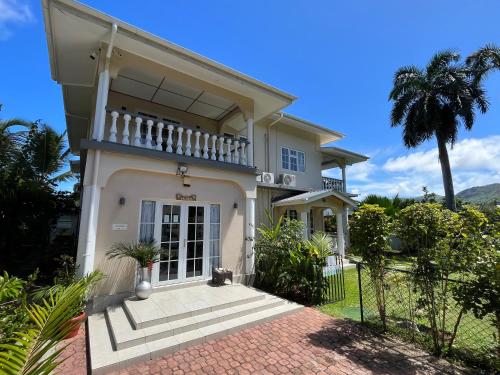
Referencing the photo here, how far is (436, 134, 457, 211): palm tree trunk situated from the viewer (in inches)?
687

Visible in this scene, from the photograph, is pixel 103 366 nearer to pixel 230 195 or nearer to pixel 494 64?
pixel 230 195

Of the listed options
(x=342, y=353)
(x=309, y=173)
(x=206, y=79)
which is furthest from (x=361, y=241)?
(x=309, y=173)

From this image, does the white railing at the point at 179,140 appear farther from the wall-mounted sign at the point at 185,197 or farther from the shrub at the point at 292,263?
the shrub at the point at 292,263

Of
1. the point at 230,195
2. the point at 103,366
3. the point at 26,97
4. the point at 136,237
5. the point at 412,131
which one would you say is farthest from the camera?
the point at 412,131

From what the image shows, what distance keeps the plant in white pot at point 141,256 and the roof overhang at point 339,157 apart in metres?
13.3

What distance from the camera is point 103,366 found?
13.2 feet

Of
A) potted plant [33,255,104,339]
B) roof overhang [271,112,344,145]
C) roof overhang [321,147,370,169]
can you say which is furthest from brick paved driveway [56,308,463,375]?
roof overhang [321,147,370,169]

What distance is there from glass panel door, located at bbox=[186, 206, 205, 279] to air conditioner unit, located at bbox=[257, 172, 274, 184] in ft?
17.0

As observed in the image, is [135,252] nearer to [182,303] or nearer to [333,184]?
[182,303]

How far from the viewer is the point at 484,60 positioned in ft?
56.4

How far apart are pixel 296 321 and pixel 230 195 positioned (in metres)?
4.61

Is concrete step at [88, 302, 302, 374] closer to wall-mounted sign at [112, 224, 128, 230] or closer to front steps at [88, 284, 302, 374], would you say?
front steps at [88, 284, 302, 374]

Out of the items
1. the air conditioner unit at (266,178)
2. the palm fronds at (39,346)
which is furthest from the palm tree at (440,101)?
the palm fronds at (39,346)

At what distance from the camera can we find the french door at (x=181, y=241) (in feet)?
24.2
